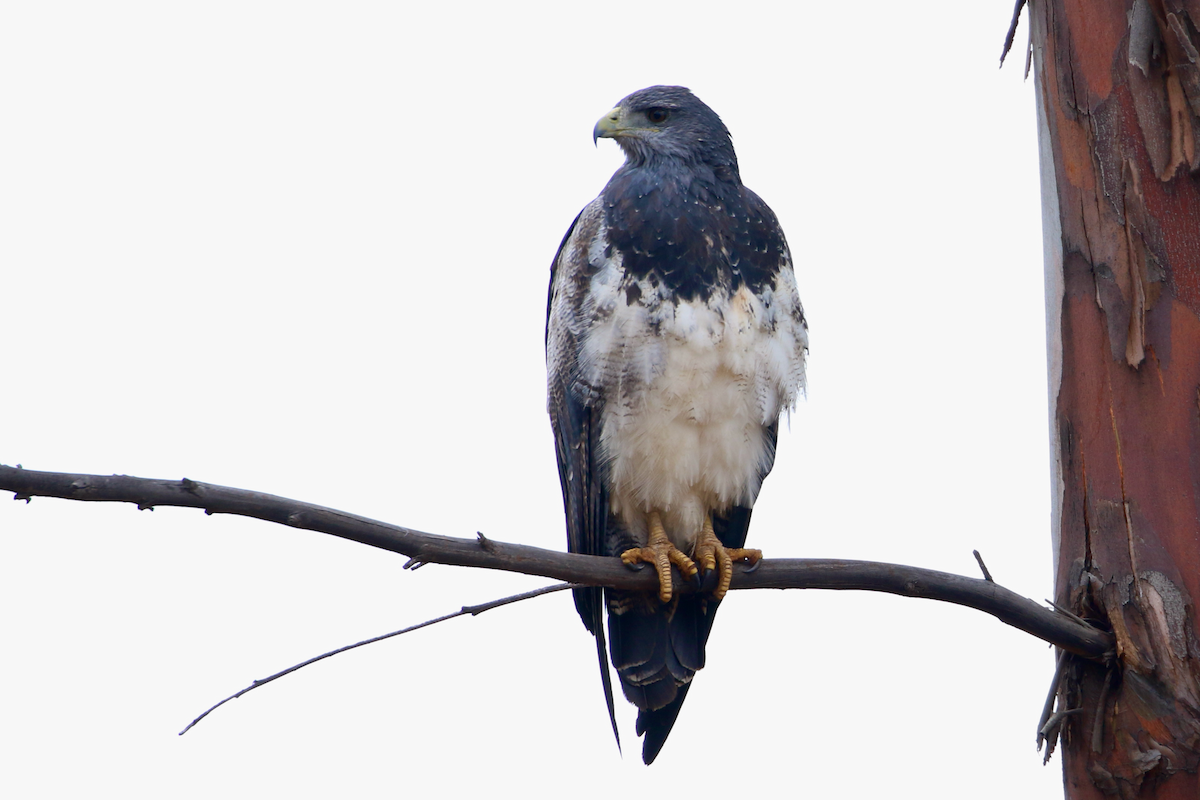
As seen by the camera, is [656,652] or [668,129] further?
[668,129]

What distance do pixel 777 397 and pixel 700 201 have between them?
2.53 feet

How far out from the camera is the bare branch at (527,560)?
7.52 ft

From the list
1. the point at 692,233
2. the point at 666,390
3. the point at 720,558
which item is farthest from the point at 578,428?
the point at 692,233

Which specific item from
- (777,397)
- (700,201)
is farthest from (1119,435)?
(700,201)

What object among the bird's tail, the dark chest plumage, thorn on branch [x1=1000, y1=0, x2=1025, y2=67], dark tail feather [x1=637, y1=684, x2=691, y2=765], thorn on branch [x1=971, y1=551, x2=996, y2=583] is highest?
thorn on branch [x1=1000, y1=0, x2=1025, y2=67]

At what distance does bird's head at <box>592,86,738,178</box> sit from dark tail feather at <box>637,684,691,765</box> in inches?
80.3

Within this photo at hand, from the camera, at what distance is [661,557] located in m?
3.83

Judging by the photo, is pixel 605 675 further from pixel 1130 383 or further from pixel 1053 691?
pixel 1130 383

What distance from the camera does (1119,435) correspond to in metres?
3.01

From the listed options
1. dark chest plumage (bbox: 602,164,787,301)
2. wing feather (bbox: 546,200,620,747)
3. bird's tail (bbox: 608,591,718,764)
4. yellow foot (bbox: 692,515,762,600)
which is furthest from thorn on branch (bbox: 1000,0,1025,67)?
bird's tail (bbox: 608,591,718,764)

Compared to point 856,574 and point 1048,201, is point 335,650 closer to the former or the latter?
point 856,574

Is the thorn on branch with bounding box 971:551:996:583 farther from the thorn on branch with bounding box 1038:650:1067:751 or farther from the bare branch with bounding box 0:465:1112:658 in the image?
the thorn on branch with bounding box 1038:650:1067:751

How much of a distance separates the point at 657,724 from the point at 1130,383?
203 centimetres

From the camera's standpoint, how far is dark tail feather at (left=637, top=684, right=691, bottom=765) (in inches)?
161
